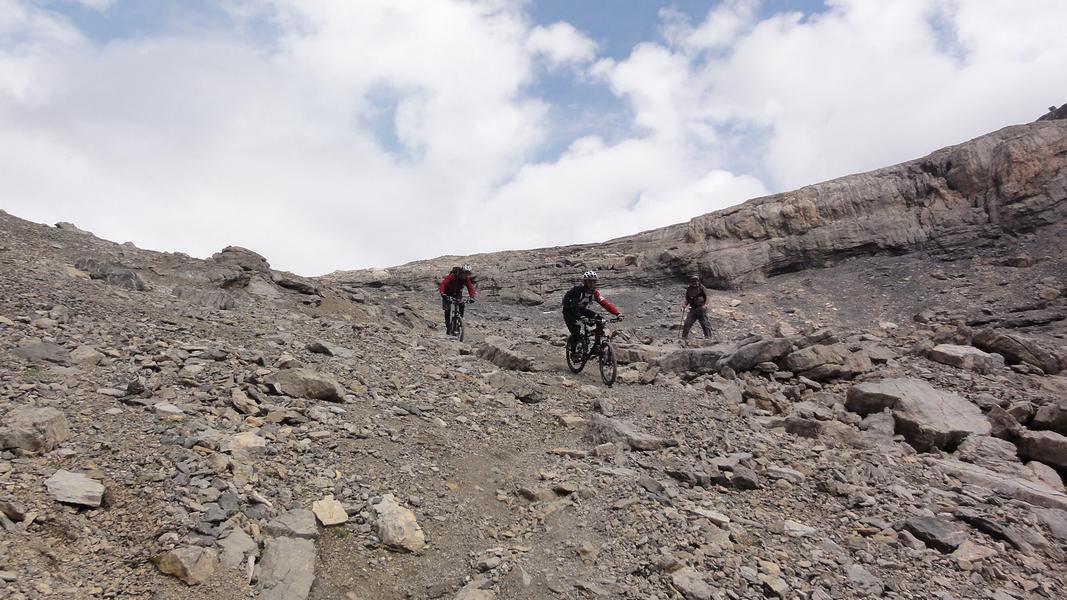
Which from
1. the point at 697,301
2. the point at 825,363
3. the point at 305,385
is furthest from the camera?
the point at 697,301

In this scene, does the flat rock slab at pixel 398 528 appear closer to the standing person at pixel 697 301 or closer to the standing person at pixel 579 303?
the standing person at pixel 579 303

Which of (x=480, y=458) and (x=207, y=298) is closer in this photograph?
(x=480, y=458)

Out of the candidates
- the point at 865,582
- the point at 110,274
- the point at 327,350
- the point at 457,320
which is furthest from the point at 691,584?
the point at 110,274

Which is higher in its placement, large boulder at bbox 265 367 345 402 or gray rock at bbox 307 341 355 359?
gray rock at bbox 307 341 355 359

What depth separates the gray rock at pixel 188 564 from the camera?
3.86m

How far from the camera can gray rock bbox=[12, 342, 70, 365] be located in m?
6.42

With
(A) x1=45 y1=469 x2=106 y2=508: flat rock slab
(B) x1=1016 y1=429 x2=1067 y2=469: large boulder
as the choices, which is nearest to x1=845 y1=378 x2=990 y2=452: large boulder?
(B) x1=1016 y1=429 x2=1067 y2=469: large boulder

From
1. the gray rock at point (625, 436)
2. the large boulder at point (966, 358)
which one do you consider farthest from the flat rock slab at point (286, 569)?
the large boulder at point (966, 358)

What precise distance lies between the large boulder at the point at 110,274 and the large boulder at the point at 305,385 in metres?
6.72

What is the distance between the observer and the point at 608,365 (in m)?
10.7

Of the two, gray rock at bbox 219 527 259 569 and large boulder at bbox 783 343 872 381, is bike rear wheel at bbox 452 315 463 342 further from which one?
gray rock at bbox 219 527 259 569

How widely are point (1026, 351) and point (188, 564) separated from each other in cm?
1389

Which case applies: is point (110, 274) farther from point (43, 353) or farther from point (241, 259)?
point (43, 353)

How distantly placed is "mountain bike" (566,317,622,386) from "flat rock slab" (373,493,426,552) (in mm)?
6033
